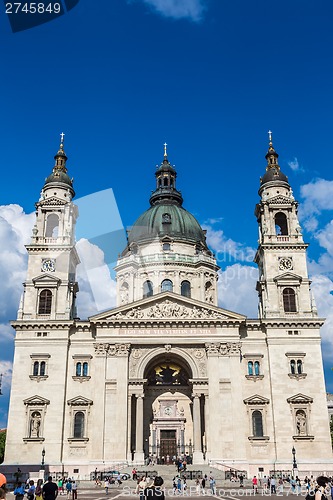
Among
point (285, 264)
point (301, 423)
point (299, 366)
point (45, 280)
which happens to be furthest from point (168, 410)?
point (285, 264)

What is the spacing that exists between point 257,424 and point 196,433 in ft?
18.5

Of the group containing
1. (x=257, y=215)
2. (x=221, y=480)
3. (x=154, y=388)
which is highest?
(x=257, y=215)

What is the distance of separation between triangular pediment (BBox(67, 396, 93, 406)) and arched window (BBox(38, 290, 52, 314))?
8974 mm

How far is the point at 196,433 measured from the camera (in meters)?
48.8

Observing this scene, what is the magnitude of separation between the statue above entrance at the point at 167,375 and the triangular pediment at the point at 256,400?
24.9ft

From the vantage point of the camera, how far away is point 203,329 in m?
51.7

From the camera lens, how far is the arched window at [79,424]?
48969mm

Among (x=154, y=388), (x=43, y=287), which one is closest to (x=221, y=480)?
(x=154, y=388)

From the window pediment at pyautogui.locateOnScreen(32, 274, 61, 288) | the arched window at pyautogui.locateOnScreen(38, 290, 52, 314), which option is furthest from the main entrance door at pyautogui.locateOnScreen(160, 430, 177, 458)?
the window pediment at pyautogui.locateOnScreen(32, 274, 61, 288)

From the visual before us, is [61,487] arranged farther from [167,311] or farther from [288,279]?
[288,279]

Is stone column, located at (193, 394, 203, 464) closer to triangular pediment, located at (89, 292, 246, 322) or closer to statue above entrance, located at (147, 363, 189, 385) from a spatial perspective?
statue above entrance, located at (147, 363, 189, 385)

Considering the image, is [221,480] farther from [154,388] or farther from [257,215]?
[257,215]

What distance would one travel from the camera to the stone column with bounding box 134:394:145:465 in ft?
156

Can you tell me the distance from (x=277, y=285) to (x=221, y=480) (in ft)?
65.3
